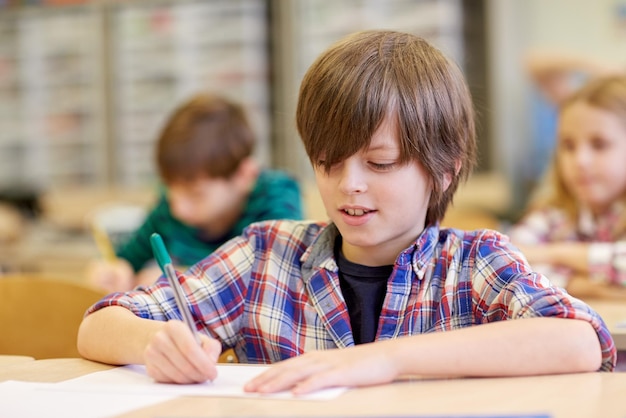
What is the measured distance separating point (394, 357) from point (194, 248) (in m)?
1.56

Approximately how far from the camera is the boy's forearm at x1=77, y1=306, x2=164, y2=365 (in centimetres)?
108

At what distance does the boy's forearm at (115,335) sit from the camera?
1084 millimetres

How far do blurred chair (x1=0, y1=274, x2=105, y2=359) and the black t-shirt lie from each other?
1.85 ft

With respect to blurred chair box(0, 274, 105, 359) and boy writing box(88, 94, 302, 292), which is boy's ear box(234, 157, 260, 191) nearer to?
boy writing box(88, 94, 302, 292)

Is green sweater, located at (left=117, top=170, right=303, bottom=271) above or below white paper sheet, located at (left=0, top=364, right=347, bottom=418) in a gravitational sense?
below

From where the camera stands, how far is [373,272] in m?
1.26

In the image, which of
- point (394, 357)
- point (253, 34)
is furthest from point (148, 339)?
point (253, 34)

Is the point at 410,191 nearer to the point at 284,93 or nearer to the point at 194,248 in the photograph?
the point at 194,248

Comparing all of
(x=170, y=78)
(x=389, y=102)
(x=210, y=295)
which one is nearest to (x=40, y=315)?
(x=210, y=295)

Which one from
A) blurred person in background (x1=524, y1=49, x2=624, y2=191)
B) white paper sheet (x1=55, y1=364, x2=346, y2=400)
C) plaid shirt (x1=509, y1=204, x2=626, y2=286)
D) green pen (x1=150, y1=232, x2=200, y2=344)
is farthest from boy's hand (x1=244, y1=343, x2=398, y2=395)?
blurred person in background (x1=524, y1=49, x2=624, y2=191)

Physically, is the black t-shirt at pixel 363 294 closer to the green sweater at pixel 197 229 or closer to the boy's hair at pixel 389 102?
the boy's hair at pixel 389 102

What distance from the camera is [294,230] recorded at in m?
1.34

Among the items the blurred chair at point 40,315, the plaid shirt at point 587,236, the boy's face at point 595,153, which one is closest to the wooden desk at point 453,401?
the blurred chair at point 40,315

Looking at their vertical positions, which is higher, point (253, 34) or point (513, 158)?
point (253, 34)
